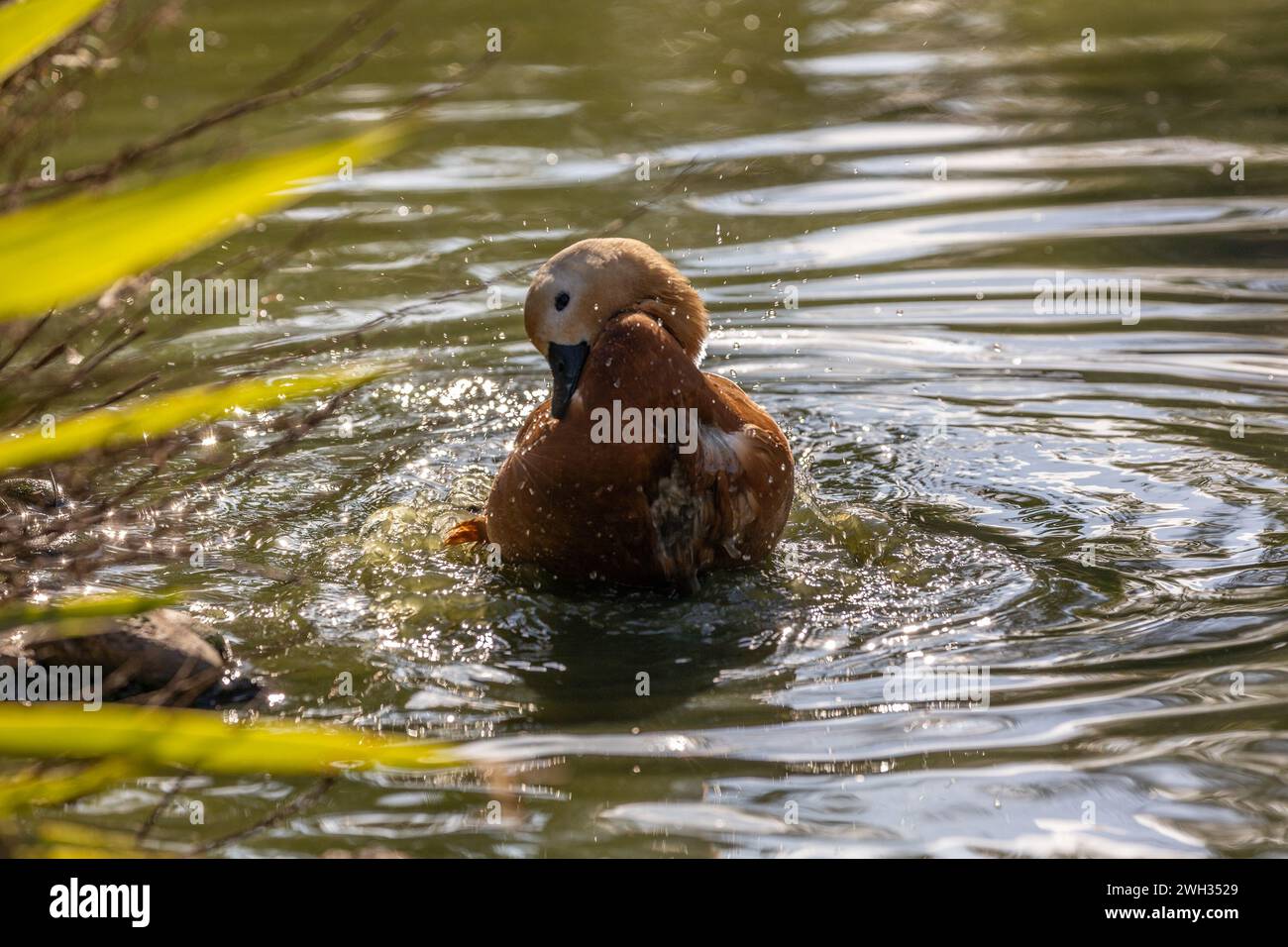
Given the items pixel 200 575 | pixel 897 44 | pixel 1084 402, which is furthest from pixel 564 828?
pixel 897 44

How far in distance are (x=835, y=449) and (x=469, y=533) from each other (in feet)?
5.23

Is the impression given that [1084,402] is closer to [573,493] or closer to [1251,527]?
[1251,527]

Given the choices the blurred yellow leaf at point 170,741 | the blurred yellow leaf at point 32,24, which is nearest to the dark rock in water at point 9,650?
the blurred yellow leaf at point 170,741

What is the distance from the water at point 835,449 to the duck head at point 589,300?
1.58 ft

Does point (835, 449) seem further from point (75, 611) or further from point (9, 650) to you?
point (75, 611)

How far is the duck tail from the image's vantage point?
5148mm

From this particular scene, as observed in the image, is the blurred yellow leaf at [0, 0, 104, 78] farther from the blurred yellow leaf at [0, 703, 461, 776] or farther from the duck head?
the duck head

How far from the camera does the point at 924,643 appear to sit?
4.24 meters

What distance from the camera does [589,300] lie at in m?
4.54

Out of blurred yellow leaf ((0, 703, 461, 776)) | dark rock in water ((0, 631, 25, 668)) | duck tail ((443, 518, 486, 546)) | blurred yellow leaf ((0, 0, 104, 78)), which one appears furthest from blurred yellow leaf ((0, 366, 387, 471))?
duck tail ((443, 518, 486, 546))

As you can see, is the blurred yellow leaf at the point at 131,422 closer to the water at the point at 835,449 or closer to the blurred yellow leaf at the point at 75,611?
the blurred yellow leaf at the point at 75,611

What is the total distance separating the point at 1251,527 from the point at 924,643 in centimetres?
145

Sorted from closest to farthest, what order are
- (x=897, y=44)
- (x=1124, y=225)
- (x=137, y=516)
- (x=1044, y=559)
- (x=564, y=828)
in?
(x=137, y=516) < (x=564, y=828) < (x=1044, y=559) < (x=1124, y=225) < (x=897, y=44)

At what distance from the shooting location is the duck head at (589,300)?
179 inches
